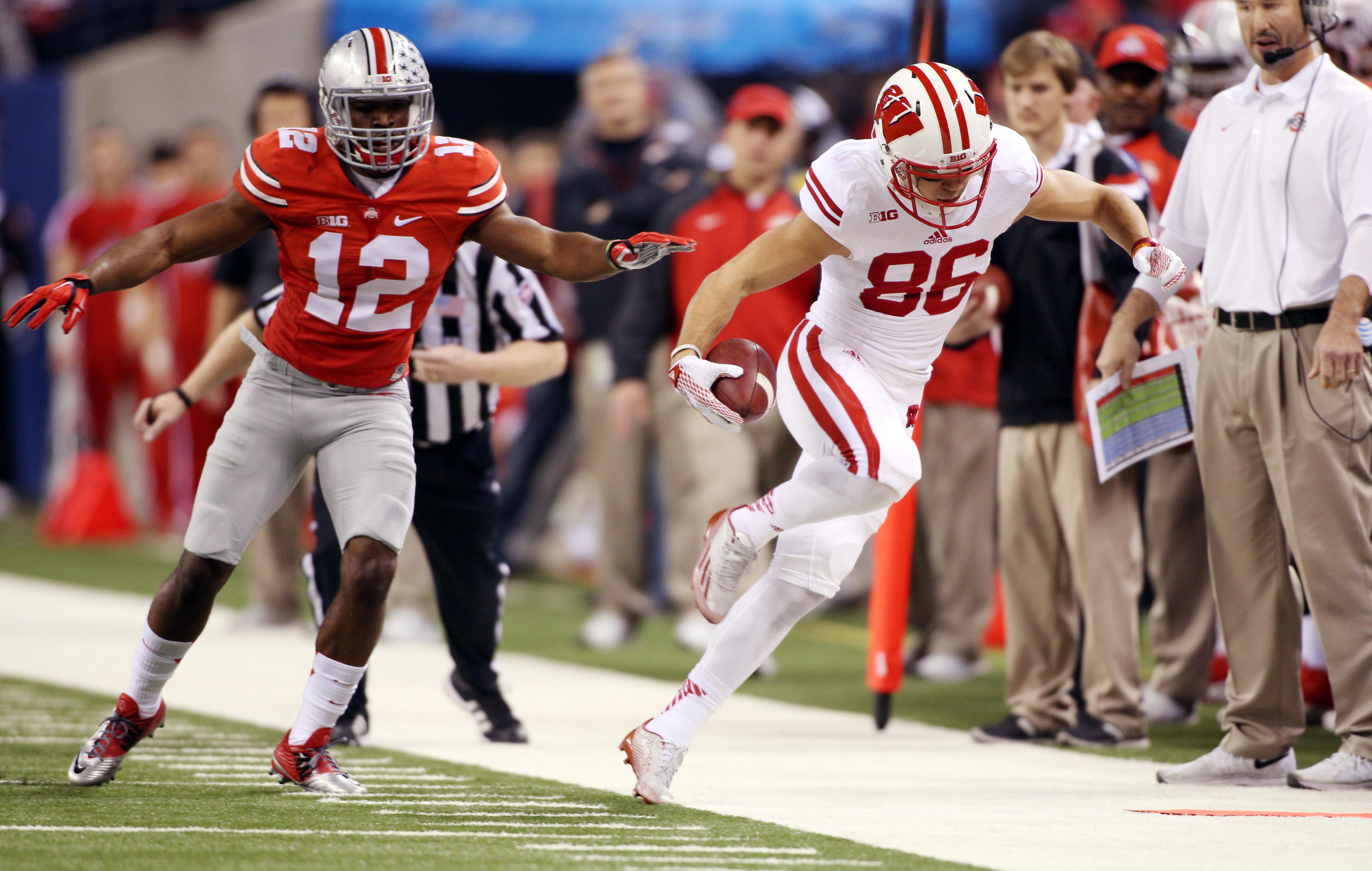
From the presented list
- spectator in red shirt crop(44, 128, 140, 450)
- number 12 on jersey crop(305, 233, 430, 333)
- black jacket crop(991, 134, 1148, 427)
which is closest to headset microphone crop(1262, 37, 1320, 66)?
black jacket crop(991, 134, 1148, 427)

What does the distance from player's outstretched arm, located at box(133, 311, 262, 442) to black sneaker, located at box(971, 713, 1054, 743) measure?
99.1 inches

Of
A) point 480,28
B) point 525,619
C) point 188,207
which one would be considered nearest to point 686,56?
point 480,28

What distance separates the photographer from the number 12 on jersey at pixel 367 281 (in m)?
4.70

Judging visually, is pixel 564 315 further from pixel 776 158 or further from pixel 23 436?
pixel 23 436

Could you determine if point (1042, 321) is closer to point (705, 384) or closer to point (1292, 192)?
point (1292, 192)

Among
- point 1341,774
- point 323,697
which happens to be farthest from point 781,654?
point 323,697

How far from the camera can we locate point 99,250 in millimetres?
12992

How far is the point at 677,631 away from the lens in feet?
27.6

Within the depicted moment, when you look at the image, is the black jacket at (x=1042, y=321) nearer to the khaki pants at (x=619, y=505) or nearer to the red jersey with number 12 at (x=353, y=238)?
the red jersey with number 12 at (x=353, y=238)

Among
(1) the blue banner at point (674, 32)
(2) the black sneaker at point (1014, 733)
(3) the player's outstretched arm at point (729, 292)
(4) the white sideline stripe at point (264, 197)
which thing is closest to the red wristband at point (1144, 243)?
(3) the player's outstretched arm at point (729, 292)

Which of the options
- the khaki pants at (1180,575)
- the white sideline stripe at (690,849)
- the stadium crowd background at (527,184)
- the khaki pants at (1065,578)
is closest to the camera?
the white sideline stripe at (690,849)

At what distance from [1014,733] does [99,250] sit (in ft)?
29.3

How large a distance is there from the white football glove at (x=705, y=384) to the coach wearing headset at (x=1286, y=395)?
1.52 m

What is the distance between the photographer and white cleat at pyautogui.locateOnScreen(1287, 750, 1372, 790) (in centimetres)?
494
